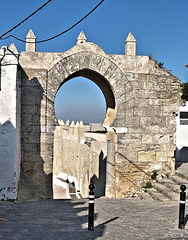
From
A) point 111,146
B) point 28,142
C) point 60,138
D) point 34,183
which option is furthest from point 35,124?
point 60,138

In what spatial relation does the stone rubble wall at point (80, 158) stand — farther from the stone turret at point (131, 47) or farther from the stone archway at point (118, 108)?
the stone turret at point (131, 47)

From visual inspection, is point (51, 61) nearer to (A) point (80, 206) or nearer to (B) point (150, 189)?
(A) point (80, 206)

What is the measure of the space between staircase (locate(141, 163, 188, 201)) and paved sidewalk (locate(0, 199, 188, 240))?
524 millimetres

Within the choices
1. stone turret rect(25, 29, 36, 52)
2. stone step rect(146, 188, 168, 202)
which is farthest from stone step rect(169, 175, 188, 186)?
stone turret rect(25, 29, 36, 52)

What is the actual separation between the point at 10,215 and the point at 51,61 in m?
4.25

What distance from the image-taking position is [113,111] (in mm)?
8820

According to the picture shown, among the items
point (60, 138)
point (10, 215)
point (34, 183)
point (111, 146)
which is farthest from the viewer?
point (60, 138)

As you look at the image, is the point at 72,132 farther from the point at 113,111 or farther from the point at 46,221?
the point at 46,221

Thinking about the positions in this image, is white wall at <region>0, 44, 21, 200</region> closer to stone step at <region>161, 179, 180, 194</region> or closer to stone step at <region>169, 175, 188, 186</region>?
stone step at <region>161, 179, 180, 194</region>

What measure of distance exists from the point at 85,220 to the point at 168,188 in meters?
3.44

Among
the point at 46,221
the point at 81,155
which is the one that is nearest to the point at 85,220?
the point at 46,221

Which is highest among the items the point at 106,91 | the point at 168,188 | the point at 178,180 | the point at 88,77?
the point at 88,77

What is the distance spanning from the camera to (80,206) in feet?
20.3

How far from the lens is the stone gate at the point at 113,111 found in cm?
770
